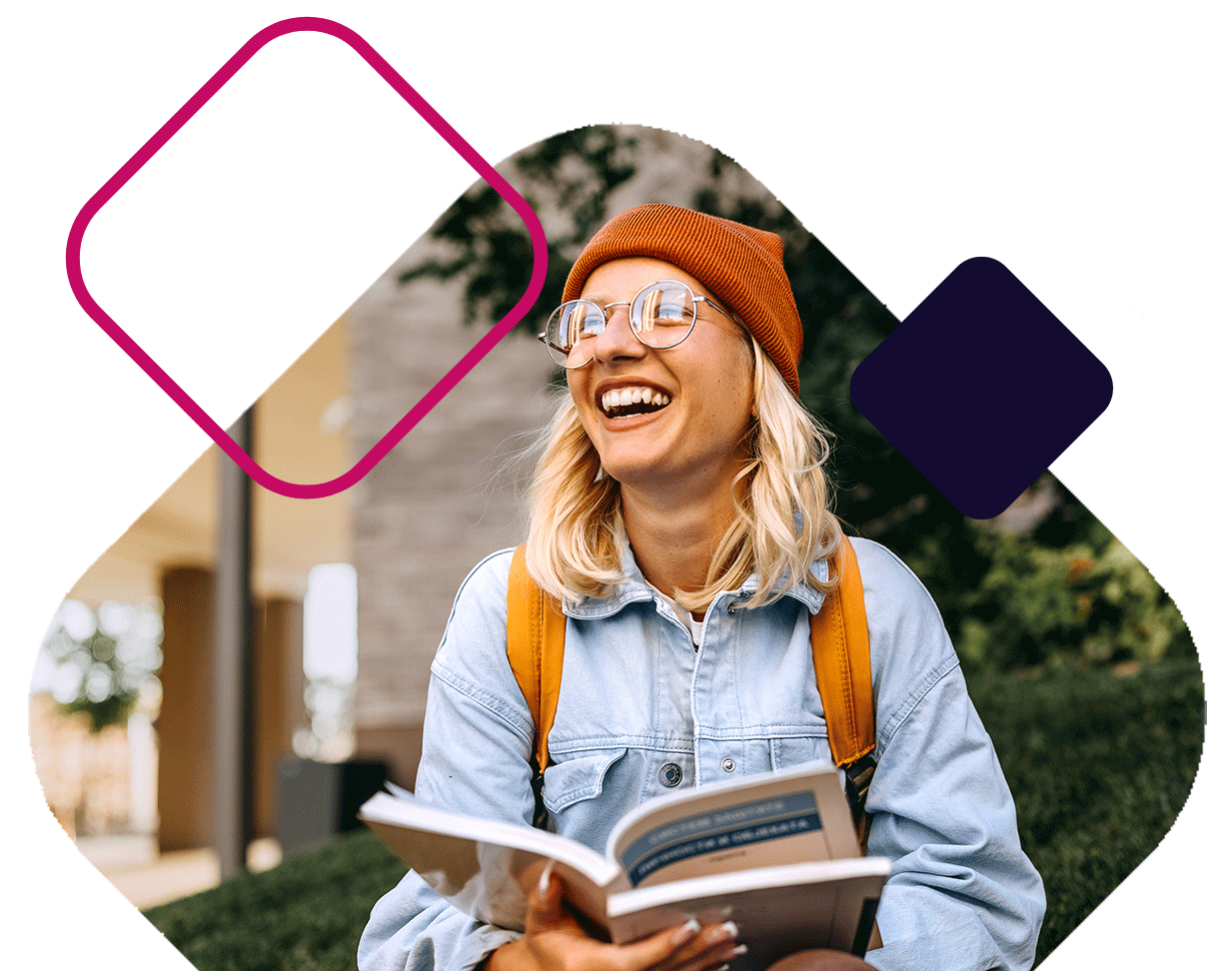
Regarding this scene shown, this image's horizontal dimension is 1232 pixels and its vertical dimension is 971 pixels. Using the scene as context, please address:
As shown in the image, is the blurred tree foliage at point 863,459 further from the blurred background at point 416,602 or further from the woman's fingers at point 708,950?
the woman's fingers at point 708,950

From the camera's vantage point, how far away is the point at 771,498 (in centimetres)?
202

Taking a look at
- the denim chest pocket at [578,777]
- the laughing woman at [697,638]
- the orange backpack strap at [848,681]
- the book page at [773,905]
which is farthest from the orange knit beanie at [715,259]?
the book page at [773,905]

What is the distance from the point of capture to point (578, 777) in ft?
6.38

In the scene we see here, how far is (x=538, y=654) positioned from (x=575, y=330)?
588 mm

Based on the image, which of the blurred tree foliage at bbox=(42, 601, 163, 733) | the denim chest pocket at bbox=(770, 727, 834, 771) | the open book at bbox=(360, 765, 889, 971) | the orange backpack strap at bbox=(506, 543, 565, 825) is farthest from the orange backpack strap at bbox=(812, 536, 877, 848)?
the blurred tree foliage at bbox=(42, 601, 163, 733)

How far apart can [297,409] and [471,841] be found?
6.62 metres

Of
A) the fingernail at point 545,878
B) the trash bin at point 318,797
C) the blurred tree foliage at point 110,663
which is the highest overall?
the fingernail at point 545,878

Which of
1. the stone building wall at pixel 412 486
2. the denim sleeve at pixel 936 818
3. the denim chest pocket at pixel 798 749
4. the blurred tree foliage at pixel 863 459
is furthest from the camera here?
the stone building wall at pixel 412 486

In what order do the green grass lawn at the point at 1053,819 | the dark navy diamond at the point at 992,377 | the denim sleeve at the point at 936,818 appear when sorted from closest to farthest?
1. the denim sleeve at the point at 936,818
2. the dark navy diamond at the point at 992,377
3. the green grass lawn at the point at 1053,819

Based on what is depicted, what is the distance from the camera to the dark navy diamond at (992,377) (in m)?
2.30

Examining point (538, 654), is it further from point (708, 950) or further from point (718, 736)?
point (708, 950)

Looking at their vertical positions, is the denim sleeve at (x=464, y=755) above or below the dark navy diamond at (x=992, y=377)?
below

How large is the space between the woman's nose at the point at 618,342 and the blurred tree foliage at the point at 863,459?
0.93 m

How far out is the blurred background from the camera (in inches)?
134
